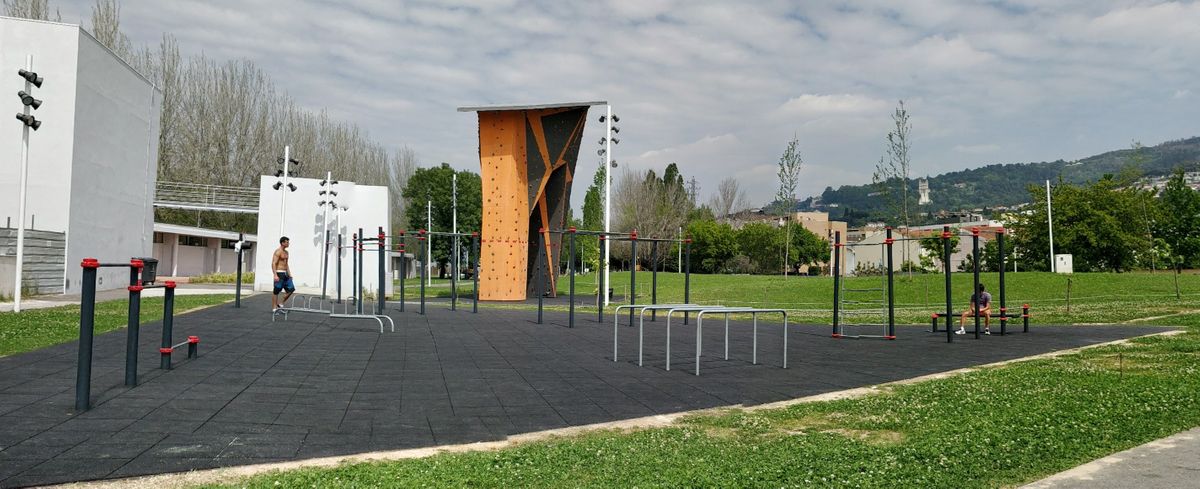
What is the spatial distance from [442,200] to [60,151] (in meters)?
46.9

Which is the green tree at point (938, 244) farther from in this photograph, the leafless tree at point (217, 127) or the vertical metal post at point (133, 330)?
the leafless tree at point (217, 127)

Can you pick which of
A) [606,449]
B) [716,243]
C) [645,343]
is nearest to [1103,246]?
[716,243]

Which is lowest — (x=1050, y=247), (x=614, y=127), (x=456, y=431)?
(x=456, y=431)

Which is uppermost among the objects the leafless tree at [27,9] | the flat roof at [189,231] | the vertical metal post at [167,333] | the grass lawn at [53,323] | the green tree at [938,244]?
the leafless tree at [27,9]

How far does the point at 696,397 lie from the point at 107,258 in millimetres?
27176

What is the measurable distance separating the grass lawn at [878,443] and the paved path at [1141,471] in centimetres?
14

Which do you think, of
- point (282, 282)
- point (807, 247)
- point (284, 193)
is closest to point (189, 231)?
point (284, 193)

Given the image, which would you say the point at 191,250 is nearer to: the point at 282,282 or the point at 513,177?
the point at 513,177

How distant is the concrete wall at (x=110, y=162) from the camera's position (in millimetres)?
24766

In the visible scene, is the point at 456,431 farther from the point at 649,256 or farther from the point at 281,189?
the point at 649,256

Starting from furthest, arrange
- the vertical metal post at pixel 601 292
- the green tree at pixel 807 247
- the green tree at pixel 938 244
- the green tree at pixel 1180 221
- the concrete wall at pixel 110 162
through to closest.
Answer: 1. the green tree at pixel 807 247
2. the green tree at pixel 1180 221
3. the concrete wall at pixel 110 162
4. the vertical metal post at pixel 601 292
5. the green tree at pixel 938 244

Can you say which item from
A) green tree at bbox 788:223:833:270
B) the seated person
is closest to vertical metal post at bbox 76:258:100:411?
the seated person

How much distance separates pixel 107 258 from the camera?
2731cm

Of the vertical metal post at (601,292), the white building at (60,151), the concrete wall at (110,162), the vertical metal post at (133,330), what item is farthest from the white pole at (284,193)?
the vertical metal post at (133,330)
